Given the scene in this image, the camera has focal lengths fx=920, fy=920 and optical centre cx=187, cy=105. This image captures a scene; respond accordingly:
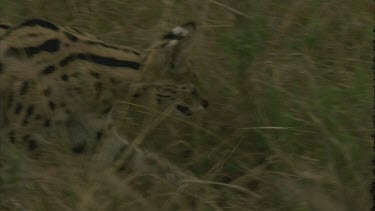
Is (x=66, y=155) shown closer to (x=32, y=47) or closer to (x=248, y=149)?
(x=32, y=47)

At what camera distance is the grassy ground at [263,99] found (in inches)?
140

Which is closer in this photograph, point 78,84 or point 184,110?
point 78,84

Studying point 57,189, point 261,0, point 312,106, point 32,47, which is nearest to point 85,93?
point 32,47

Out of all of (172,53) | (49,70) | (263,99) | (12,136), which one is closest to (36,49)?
(49,70)

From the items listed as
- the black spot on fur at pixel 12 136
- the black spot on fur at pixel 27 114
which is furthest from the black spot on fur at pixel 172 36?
the black spot on fur at pixel 12 136

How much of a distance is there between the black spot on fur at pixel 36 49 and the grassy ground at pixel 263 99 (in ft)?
1.46

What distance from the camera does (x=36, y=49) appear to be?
396 centimetres

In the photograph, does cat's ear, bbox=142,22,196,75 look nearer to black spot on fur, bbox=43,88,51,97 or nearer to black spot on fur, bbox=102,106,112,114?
black spot on fur, bbox=102,106,112,114

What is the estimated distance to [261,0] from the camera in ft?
16.2

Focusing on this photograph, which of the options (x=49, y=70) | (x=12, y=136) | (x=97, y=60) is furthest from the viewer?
(x=97, y=60)

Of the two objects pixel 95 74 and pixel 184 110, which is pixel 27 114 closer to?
pixel 95 74

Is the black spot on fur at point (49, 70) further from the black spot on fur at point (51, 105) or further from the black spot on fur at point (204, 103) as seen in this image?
the black spot on fur at point (204, 103)

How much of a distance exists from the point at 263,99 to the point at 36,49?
1.03 metres

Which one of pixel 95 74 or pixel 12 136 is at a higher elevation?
pixel 95 74
